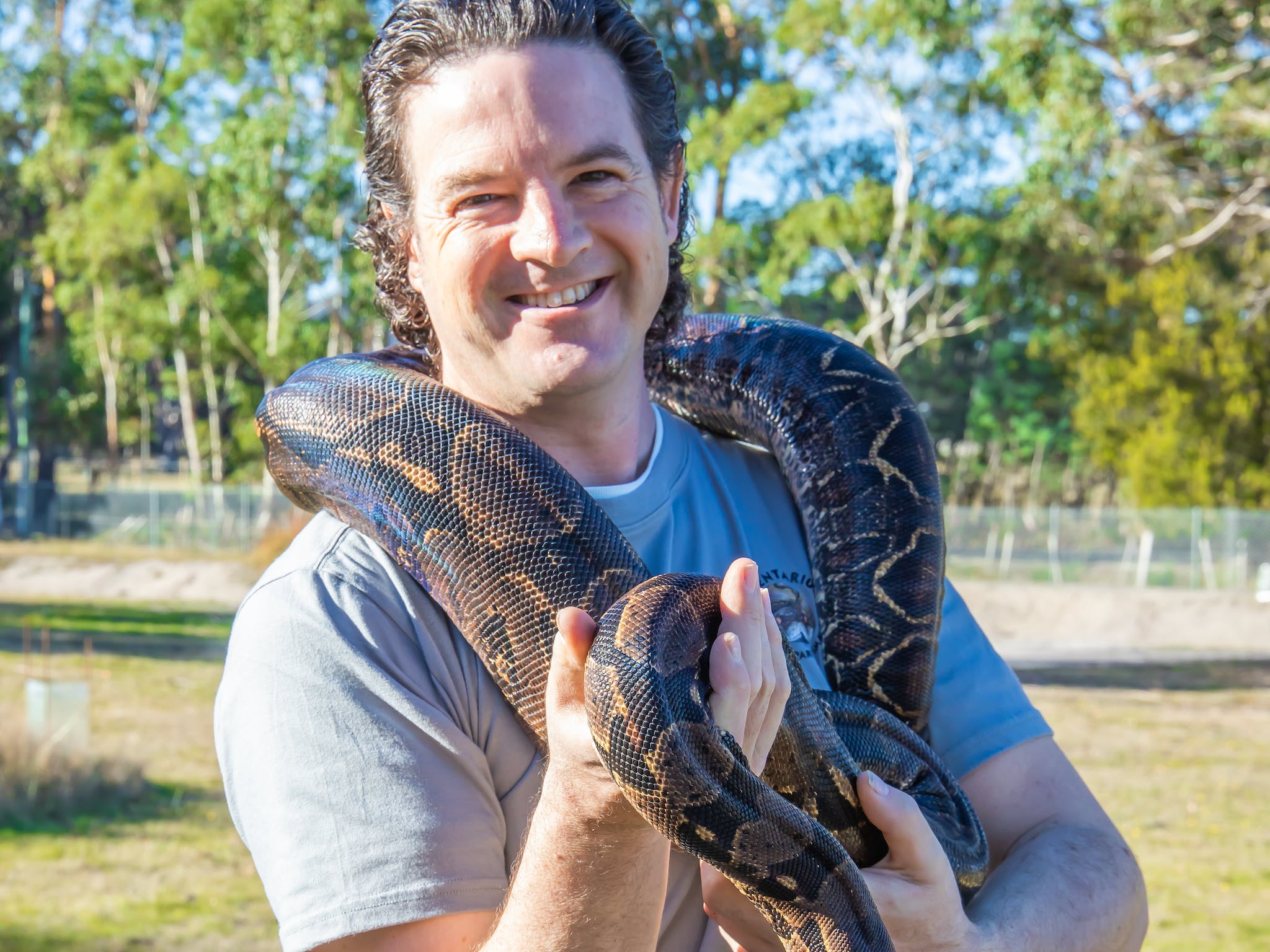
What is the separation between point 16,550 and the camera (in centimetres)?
3519

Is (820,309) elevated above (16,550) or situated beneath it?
elevated above

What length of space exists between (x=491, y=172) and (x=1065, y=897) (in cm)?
185

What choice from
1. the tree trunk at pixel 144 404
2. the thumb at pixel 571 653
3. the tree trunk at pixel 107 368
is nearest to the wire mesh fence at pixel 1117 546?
the thumb at pixel 571 653

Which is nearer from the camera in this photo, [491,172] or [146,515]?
[491,172]

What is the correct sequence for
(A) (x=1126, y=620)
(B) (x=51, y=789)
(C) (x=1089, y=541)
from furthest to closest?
(C) (x=1089, y=541) → (A) (x=1126, y=620) → (B) (x=51, y=789)

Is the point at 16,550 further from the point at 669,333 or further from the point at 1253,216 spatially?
the point at 669,333

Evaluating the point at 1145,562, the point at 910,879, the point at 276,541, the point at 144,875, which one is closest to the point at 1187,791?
the point at 144,875

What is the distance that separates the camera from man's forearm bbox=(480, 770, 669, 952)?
1.85 m

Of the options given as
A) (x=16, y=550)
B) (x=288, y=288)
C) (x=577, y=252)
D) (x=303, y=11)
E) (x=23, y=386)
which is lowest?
(x=16, y=550)

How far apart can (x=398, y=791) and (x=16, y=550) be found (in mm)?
37568

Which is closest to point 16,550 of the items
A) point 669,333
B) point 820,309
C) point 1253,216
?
point 820,309

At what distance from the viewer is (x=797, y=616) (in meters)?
2.71

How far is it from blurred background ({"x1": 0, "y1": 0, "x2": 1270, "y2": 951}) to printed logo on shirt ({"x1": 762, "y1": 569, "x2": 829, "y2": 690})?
4.98 ft

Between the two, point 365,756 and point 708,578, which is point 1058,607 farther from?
point 365,756
